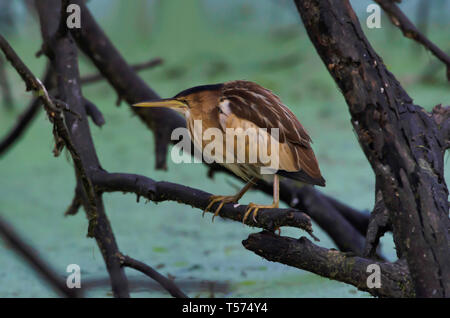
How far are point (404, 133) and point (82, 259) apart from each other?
197 cm

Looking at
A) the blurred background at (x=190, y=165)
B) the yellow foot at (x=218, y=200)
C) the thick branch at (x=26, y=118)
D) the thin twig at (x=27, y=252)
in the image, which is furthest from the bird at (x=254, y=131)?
the thick branch at (x=26, y=118)

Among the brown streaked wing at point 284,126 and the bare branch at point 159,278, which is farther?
the bare branch at point 159,278

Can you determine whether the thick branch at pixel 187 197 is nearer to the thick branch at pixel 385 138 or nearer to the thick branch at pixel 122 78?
the thick branch at pixel 385 138

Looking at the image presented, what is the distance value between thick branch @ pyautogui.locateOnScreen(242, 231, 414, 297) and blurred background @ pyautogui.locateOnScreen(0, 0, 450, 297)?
76 centimetres

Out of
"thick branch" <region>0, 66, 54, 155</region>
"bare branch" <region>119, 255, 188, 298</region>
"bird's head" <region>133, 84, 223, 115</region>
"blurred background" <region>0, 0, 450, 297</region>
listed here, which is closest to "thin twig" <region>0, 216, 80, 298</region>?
"bird's head" <region>133, 84, 223, 115</region>

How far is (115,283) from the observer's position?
1896 mm

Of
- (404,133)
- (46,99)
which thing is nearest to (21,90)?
(46,99)

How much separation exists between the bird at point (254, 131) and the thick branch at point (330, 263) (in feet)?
0.24

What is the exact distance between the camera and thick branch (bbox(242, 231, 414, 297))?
1.39 meters

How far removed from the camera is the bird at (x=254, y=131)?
1.47 m

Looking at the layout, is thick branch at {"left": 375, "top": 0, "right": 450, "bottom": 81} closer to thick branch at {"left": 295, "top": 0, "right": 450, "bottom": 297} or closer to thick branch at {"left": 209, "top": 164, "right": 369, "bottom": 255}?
thick branch at {"left": 295, "top": 0, "right": 450, "bottom": 297}

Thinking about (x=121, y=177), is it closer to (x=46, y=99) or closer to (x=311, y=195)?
(x=46, y=99)

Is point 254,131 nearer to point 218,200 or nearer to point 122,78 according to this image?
point 218,200

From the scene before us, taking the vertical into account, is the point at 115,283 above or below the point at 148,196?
below
